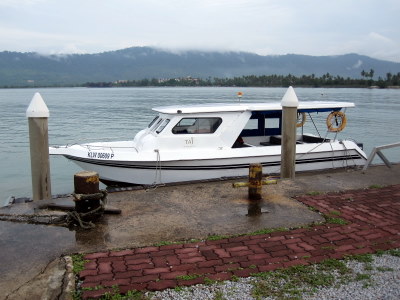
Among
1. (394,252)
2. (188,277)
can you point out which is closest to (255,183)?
(394,252)

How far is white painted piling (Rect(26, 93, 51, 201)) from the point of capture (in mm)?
6957

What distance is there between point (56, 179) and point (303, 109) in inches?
374

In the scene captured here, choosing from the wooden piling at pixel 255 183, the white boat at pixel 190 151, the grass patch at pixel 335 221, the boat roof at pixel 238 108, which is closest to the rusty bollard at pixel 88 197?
the wooden piling at pixel 255 183

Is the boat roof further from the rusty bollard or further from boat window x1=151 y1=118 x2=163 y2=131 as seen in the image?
the rusty bollard

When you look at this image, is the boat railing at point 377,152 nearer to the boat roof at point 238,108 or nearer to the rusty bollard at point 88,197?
the boat roof at point 238,108

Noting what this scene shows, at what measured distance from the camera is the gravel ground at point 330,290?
3445 mm

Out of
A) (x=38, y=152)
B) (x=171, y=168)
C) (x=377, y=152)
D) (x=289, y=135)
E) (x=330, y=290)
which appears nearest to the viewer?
(x=330, y=290)

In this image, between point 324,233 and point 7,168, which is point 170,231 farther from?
point 7,168

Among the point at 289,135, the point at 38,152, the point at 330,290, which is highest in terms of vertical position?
the point at 289,135

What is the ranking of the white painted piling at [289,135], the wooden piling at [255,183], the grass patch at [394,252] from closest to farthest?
the grass patch at [394,252]
the wooden piling at [255,183]
the white painted piling at [289,135]

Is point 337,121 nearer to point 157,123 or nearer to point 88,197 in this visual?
point 157,123

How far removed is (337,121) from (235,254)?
324 inches

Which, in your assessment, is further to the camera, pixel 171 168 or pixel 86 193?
pixel 171 168

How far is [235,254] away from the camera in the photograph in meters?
4.26
